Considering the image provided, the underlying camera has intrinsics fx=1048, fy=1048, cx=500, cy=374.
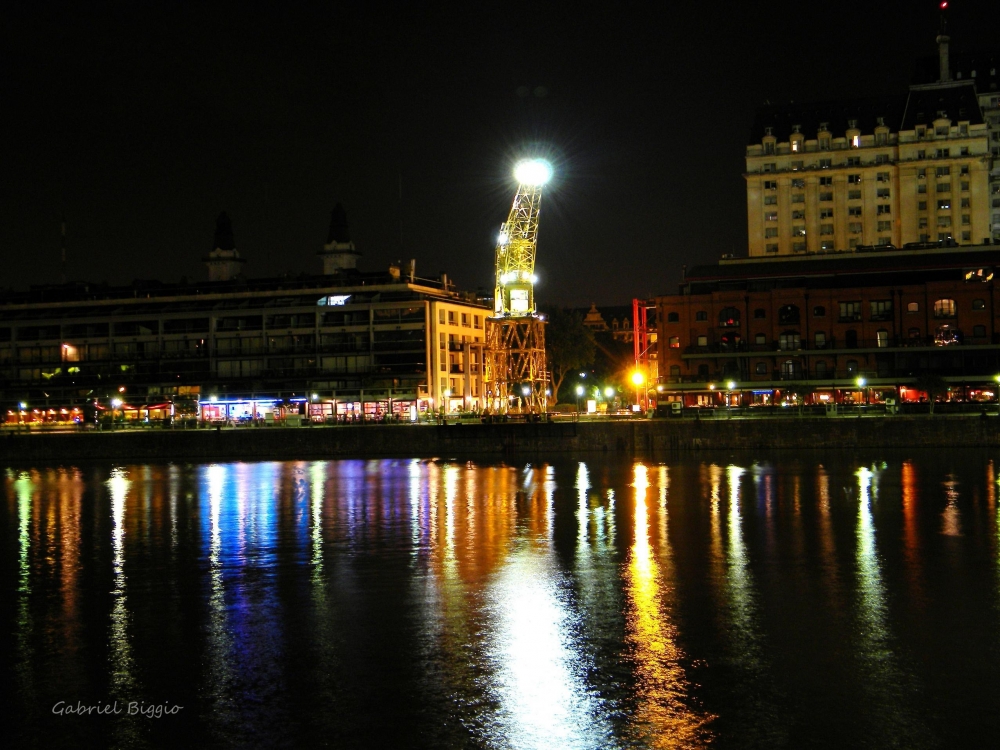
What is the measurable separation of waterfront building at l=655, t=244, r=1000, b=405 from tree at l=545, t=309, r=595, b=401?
27944 mm

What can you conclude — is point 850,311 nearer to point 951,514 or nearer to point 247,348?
point 951,514

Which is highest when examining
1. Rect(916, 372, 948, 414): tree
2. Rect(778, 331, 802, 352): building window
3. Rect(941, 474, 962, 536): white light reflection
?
Rect(778, 331, 802, 352): building window

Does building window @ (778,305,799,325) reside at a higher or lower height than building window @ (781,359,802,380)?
higher

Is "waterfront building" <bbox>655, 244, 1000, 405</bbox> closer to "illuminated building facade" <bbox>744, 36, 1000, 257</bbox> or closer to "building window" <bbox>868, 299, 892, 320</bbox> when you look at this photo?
"building window" <bbox>868, 299, 892, 320</bbox>

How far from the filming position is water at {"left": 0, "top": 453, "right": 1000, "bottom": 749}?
14.0m

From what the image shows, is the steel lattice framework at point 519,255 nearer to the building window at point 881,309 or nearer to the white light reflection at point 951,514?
the building window at point 881,309

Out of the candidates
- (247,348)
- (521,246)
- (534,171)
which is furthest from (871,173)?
(247,348)

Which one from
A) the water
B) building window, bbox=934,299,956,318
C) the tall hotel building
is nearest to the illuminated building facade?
the tall hotel building

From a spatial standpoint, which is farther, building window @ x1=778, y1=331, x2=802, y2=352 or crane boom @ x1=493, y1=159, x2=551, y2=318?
building window @ x1=778, y1=331, x2=802, y2=352

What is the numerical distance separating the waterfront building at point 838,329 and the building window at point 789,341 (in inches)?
3.2

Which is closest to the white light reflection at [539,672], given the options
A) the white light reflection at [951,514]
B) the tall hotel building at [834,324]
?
the white light reflection at [951,514]

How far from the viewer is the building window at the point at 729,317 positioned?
85500mm

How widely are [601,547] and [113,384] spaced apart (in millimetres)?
87930

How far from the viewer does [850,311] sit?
8362 centimetres
